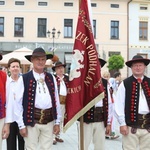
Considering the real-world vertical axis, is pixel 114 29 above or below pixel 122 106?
above

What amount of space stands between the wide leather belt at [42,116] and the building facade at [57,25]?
2960 cm

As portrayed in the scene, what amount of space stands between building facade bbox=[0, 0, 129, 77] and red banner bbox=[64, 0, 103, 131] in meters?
29.6

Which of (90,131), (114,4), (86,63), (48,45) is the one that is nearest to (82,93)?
(86,63)

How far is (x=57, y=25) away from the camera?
35406mm

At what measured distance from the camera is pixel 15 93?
4543 millimetres

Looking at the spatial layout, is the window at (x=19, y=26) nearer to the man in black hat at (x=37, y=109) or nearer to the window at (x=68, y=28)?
the window at (x=68, y=28)

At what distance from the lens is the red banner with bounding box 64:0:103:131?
4402 mm

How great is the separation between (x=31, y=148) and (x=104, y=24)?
3262 cm

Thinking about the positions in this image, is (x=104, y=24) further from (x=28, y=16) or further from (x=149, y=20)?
(x=28, y=16)

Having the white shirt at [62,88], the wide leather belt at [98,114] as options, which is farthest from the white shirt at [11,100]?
the white shirt at [62,88]

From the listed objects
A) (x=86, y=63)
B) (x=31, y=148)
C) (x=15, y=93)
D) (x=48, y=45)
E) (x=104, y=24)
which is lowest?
(x=31, y=148)

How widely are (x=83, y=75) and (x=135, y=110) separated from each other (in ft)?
2.77

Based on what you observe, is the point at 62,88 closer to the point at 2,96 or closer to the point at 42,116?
the point at 42,116

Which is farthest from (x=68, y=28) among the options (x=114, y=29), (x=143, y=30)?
(x=143, y=30)
